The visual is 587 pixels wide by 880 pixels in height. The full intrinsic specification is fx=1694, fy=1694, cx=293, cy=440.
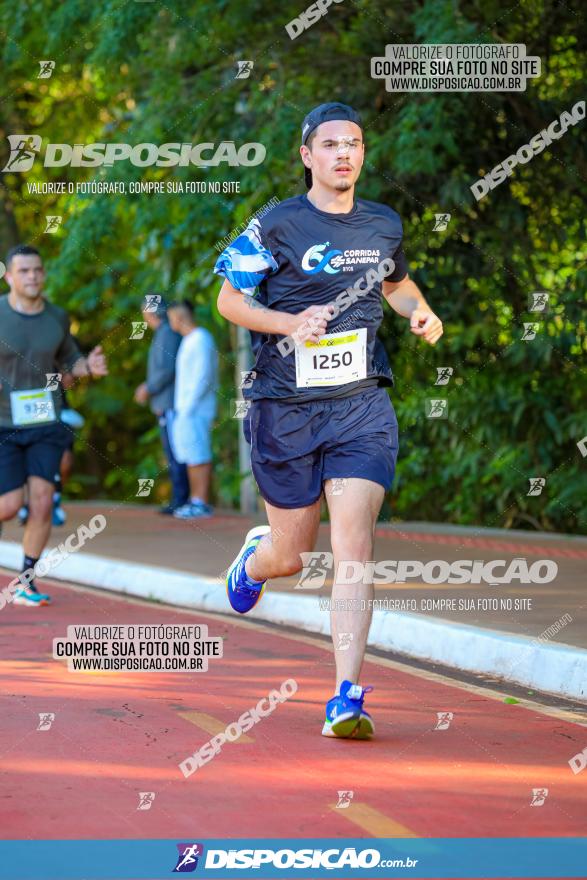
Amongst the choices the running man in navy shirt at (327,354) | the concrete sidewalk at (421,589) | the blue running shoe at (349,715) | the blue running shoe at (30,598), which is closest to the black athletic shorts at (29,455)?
the blue running shoe at (30,598)

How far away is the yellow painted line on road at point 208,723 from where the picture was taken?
6.50m

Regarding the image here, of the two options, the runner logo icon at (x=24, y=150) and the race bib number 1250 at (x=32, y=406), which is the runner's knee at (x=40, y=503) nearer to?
the race bib number 1250 at (x=32, y=406)

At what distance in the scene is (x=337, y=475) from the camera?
261 inches

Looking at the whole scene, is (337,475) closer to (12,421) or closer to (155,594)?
(12,421)

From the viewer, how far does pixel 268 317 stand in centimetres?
656

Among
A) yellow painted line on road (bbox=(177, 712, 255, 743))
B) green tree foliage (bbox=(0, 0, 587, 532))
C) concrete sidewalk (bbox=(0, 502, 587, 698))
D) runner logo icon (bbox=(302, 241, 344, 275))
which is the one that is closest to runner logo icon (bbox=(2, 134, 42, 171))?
green tree foliage (bbox=(0, 0, 587, 532))

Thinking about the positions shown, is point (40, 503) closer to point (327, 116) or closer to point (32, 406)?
point (32, 406)

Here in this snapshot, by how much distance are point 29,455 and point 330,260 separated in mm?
3980

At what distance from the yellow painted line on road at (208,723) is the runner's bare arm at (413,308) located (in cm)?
173

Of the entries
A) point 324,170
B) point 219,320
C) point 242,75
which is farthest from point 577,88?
point 324,170

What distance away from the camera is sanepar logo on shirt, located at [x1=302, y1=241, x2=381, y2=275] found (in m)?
6.65

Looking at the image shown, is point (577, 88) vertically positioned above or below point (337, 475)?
above

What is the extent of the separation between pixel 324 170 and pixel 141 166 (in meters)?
8.30

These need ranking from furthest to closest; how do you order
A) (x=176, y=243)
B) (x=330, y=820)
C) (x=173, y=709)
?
1. (x=176, y=243)
2. (x=173, y=709)
3. (x=330, y=820)
